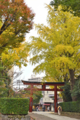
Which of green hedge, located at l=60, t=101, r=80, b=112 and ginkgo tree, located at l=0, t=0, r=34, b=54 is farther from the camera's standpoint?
green hedge, located at l=60, t=101, r=80, b=112

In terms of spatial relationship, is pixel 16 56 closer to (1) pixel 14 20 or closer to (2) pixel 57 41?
(2) pixel 57 41

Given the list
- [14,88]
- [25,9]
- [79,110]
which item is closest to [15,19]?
[25,9]

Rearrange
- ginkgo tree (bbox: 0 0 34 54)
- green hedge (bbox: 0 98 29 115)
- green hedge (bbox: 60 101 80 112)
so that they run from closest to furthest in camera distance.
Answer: ginkgo tree (bbox: 0 0 34 54) < green hedge (bbox: 0 98 29 115) < green hedge (bbox: 60 101 80 112)

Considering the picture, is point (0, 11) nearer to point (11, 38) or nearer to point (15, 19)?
point (15, 19)

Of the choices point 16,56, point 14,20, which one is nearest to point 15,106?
point 16,56

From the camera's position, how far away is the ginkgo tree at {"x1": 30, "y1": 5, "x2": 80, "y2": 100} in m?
15.4

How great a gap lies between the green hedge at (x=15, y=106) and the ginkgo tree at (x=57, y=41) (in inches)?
188

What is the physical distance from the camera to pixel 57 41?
15.7 m

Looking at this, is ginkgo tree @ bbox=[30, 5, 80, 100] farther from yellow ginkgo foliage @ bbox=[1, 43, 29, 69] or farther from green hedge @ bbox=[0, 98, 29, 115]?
green hedge @ bbox=[0, 98, 29, 115]

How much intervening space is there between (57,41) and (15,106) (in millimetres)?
7386

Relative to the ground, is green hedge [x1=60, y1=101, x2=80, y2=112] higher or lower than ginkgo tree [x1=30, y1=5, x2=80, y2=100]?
lower

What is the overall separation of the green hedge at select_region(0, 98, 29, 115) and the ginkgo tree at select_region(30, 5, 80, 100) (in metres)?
4.78

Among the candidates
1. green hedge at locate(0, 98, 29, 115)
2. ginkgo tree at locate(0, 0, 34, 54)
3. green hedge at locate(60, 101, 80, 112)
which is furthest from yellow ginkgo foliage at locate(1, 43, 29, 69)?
ginkgo tree at locate(0, 0, 34, 54)

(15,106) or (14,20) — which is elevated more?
(14,20)
